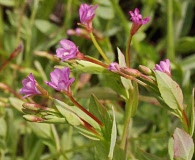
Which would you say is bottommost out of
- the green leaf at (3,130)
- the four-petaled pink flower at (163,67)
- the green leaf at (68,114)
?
the green leaf at (3,130)

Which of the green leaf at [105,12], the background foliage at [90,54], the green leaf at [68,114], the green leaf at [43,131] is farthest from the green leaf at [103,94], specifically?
the green leaf at [68,114]

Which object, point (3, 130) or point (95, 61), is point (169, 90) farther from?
point (3, 130)

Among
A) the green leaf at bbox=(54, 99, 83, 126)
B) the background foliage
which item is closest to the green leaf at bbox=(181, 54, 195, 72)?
the background foliage

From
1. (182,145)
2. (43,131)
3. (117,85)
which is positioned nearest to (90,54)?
(43,131)

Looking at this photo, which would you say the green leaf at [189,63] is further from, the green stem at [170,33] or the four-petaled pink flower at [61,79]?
the four-petaled pink flower at [61,79]

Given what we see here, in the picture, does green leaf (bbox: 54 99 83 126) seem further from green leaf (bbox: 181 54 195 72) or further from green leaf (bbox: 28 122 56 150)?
green leaf (bbox: 181 54 195 72)

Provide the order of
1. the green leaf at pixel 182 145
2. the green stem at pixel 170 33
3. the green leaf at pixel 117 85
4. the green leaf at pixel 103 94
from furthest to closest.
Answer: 1. the green stem at pixel 170 33
2. the green leaf at pixel 103 94
3. the green leaf at pixel 117 85
4. the green leaf at pixel 182 145

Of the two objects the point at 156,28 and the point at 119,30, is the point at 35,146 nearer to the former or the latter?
the point at 119,30

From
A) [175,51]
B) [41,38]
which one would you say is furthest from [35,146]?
[175,51]
